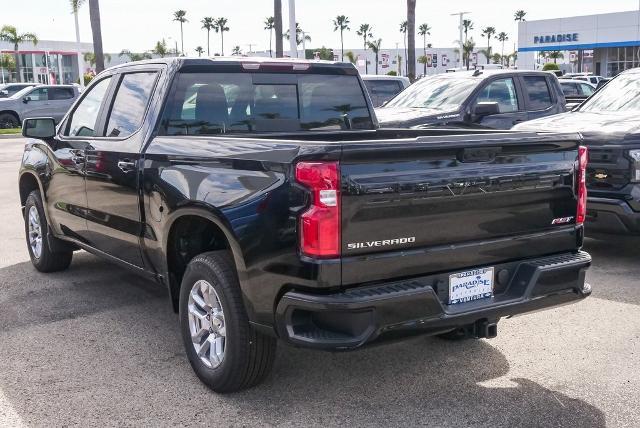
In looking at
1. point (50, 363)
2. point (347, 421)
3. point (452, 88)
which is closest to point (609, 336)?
point (347, 421)

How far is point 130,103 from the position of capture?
528 cm

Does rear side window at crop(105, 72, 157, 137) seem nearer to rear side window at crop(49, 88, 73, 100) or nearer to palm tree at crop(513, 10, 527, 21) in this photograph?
rear side window at crop(49, 88, 73, 100)

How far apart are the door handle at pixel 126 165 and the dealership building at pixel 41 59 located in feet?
257

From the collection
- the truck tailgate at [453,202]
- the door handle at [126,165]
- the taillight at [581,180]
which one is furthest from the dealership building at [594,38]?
the door handle at [126,165]

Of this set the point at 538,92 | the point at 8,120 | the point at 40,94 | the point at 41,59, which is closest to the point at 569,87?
the point at 538,92

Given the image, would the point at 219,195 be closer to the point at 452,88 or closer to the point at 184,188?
the point at 184,188

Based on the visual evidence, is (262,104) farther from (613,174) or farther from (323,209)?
(613,174)

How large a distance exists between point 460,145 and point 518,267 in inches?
31.8

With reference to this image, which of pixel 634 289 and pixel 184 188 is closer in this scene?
pixel 184 188

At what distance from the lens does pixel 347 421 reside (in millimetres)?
3795

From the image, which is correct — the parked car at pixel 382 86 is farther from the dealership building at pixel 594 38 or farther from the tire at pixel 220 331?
the dealership building at pixel 594 38

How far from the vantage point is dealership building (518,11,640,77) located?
51125 millimetres

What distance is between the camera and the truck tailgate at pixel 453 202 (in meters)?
3.39

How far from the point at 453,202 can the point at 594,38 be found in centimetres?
5437
